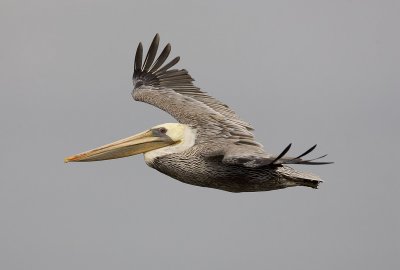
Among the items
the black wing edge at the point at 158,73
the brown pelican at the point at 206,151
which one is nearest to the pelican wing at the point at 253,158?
the brown pelican at the point at 206,151

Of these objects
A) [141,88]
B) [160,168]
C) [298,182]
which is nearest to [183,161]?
[160,168]

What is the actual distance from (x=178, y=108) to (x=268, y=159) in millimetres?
4223

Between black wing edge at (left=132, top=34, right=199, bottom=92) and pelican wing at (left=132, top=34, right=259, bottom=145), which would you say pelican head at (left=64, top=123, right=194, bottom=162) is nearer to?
pelican wing at (left=132, top=34, right=259, bottom=145)

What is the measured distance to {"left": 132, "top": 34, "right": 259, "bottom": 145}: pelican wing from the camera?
18422mm

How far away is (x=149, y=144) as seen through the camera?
1862 cm

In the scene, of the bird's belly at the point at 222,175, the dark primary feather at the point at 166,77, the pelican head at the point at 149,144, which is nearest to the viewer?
the bird's belly at the point at 222,175

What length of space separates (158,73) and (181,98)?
5.76 feet

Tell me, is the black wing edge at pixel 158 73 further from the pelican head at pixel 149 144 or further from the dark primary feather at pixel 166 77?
the pelican head at pixel 149 144

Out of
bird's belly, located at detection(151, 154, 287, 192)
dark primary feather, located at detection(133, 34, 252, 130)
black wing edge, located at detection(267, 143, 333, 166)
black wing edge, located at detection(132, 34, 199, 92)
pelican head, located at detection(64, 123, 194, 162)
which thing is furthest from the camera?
black wing edge, located at detection(132, 34, 199, 92)

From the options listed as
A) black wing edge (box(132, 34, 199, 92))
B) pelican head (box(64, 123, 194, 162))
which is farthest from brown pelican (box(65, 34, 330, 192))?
black wing edge (box(132, 34, 199, 92))

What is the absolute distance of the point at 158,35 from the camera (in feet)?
73.0

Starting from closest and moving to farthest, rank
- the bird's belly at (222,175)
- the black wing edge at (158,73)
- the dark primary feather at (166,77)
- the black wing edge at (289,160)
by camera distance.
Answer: the black wing edge at (289,160) → the bird's belly at (222,175) → the dark primary feather at (166,77) → the black wing edge at (158,73)

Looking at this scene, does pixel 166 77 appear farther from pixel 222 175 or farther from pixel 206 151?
pixel 222 175

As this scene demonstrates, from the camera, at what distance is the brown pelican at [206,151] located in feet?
55.8
